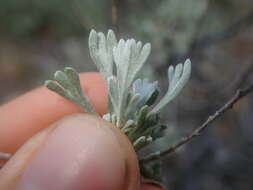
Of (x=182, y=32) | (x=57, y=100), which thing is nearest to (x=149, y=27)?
(x=182, y=32)

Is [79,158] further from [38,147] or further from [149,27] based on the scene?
[149,27]

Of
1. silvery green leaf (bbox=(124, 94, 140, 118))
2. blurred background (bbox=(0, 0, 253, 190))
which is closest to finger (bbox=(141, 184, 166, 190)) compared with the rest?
silvery green leaf (bbox=(124, 94, 140, 118))

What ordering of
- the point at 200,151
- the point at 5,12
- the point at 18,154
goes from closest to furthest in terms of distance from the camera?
the point at 18,154 < the point at 200,151 < the point at 5,12

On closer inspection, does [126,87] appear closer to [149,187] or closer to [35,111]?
[149,187]

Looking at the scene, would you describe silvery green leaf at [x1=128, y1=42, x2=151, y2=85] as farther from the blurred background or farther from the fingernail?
the blurred background

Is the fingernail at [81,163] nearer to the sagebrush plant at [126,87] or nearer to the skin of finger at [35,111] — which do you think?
the sagebrush plant at [126,87]

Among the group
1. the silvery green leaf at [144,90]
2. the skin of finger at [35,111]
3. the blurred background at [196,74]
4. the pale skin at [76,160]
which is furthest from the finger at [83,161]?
the blurred background at [196,74]

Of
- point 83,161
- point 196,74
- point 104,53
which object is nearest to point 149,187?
point 83,161
